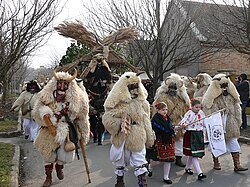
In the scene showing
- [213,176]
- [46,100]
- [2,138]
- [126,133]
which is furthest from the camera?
[2,138]

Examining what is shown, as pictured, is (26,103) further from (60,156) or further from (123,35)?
(60,156)

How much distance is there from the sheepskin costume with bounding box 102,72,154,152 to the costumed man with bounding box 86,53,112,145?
434 cm

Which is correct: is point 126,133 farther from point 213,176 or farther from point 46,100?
point 213,176

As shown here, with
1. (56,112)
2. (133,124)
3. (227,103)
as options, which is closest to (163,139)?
(133,124)

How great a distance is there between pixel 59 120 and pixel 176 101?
2.72 meters

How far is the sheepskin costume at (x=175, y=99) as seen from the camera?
7.52 m

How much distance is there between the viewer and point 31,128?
10.9m

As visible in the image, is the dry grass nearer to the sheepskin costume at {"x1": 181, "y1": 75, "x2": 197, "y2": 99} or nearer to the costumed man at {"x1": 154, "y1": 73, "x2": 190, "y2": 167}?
the costumed man at {"x1": 154, "y1": 73, "x2": 190, "y2": 167}

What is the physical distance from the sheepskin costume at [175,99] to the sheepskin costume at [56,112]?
6.48 feet

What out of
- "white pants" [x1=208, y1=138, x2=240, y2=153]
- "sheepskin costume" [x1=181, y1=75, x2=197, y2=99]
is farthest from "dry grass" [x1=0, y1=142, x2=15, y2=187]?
"sheepskin costume" [x1=181, y1=75, x2=197, y2=99]

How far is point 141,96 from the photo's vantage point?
20.0 ft

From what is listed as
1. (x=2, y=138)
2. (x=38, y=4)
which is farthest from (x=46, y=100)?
(x=2, y=138)

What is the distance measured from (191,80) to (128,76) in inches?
252

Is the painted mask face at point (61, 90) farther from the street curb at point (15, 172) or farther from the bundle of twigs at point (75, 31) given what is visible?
the bundle of twigs at point (75, 31)
